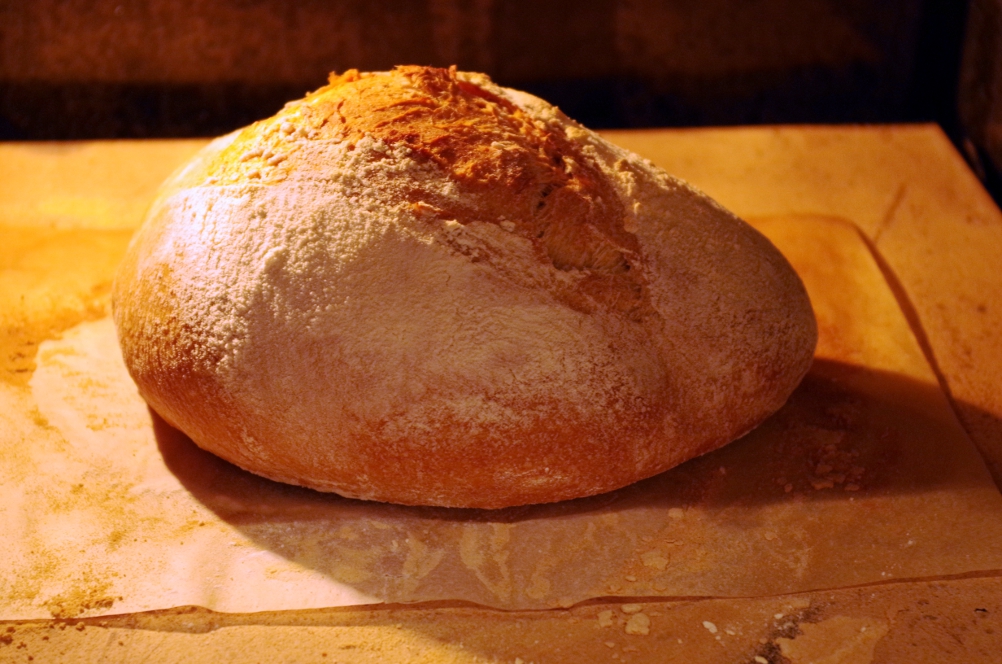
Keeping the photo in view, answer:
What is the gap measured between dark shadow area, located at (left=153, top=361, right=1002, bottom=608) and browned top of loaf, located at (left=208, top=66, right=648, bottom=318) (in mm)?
365

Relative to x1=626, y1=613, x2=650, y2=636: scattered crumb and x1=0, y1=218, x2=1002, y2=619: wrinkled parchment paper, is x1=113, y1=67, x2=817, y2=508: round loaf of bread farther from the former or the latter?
x1=626, y1=613, x2=650, y2=636: scattered crumb

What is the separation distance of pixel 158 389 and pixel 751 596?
108cm

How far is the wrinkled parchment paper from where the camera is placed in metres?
1.49

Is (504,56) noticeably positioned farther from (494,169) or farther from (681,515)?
(681,515)

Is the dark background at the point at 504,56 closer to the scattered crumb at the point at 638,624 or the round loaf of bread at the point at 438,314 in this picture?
the round loaf of bread at the point at 438,314

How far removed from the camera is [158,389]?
1671 mm

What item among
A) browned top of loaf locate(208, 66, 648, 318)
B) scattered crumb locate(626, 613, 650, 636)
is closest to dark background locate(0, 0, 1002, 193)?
browned top of loaf locate(208, 66, 648, 318)

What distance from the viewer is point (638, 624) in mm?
1419

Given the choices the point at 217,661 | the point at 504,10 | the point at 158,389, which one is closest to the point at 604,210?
the point at 158,389

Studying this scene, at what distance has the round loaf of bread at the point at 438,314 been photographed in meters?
1.52

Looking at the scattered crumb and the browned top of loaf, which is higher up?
the browned top of loaf

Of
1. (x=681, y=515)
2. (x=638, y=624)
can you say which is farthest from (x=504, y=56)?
(x=638, y=624)

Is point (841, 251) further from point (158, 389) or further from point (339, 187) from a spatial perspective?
point (158, 389)

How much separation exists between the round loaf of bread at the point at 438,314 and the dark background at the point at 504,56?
1863mm
